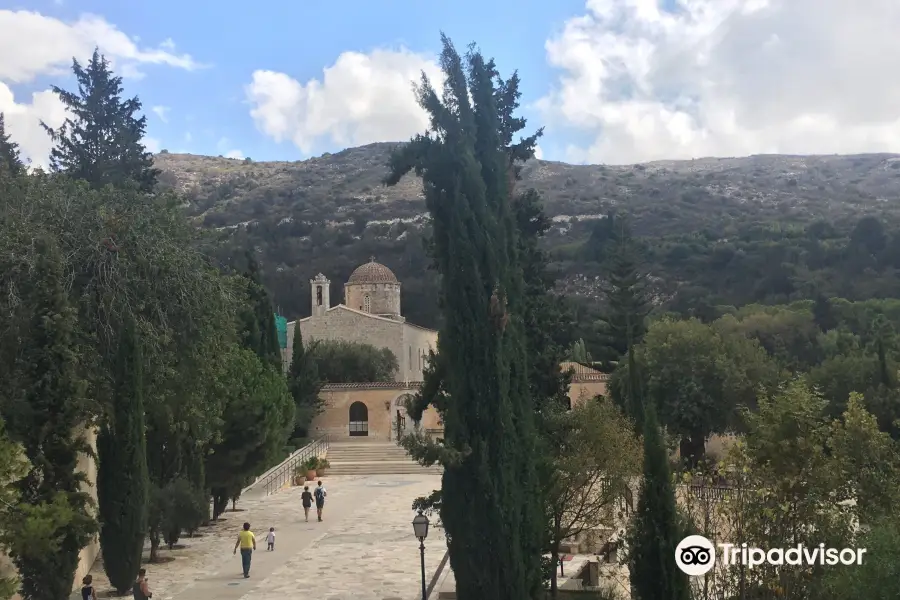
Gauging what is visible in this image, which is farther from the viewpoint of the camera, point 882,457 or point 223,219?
point 223,219

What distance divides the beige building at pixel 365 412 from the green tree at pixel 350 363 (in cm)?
394

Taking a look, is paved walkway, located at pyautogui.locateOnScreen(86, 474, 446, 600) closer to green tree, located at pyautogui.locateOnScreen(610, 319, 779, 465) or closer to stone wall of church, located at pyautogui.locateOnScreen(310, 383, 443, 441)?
green tree, located at pyautogui.locateOnScreen(610, 319, 779, 465)

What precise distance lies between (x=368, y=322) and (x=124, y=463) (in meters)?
36.8

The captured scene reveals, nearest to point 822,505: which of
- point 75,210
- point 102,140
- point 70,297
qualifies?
point 70,297

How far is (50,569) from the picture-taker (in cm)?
1028

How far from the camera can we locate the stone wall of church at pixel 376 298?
51719 millimetres

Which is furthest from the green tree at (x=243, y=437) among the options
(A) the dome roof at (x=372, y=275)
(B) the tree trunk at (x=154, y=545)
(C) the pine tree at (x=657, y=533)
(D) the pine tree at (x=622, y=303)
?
(A) the dome roof at (x=372, y=275)

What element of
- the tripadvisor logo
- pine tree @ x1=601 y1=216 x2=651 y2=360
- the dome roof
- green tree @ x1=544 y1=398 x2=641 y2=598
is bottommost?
the tripadvisor logo

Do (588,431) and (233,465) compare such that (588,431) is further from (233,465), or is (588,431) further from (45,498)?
(233,465)

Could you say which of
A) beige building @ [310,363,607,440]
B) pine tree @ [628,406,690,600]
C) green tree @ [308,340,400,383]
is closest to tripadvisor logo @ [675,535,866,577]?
pine tree @ [628,406,690,600]

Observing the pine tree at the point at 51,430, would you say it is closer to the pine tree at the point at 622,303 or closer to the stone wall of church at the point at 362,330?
the pine tree at the point at 622,303

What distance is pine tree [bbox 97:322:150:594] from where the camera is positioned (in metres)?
11.9

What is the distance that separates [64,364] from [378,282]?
4196 centimetres

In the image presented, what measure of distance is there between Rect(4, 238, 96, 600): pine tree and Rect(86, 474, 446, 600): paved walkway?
2871mm
